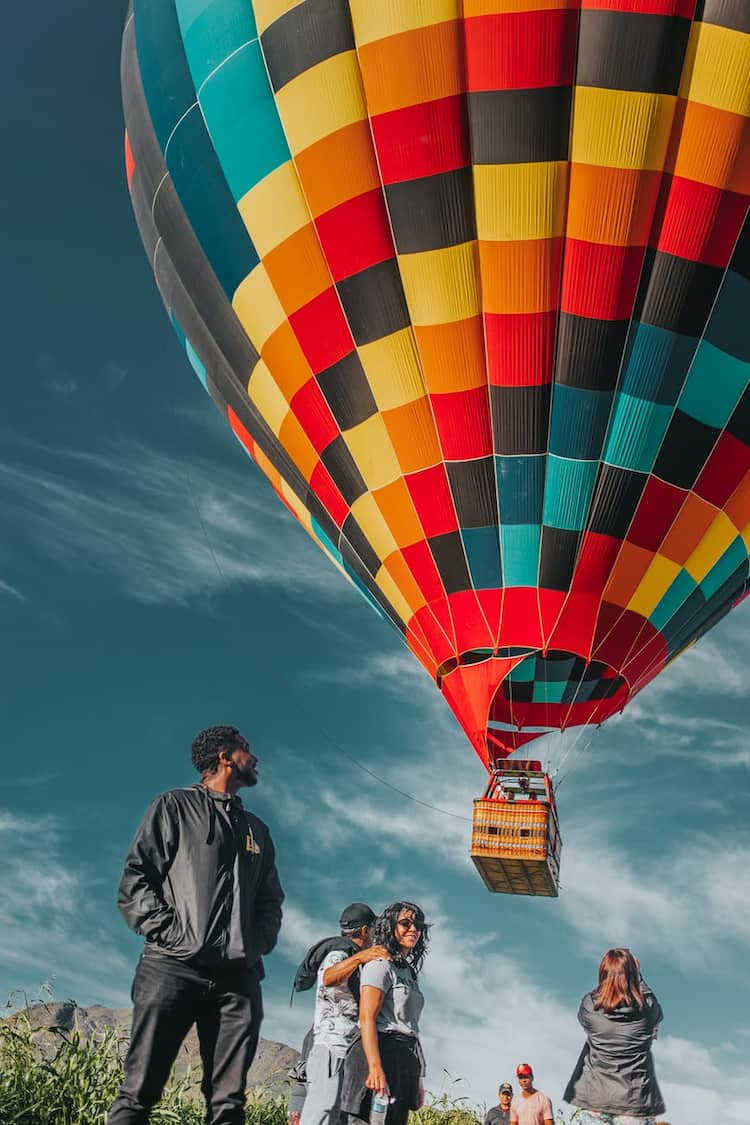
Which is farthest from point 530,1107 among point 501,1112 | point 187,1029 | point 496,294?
point 496,294

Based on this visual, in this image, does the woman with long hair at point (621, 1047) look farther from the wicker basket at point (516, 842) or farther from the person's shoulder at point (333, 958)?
the wicker basket at point (516, 842)

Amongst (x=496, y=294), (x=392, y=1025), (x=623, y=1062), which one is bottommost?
(x=392, y=1025)

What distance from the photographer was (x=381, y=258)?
971 centimetres

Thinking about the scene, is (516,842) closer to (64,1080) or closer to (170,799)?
(64,1080)

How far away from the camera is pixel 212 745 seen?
3730mm

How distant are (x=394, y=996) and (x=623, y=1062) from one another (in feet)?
3.83

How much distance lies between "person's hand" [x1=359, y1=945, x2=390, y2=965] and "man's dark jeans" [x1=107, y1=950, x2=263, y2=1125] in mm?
848

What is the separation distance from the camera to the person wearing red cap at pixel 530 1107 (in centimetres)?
708

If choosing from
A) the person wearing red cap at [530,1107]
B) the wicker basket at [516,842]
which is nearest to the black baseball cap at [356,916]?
the person wearing red cap at [530,1107]

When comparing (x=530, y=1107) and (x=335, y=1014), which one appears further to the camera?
(x=530, y=1107)

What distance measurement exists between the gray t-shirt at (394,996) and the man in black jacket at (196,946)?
73 centimetres

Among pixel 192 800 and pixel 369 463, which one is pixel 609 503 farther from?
pixel 192 800

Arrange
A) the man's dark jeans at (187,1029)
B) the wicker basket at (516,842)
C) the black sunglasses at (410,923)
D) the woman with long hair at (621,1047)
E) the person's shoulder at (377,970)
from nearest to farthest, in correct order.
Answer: the man's dark jeans at (187,1029) < the person's shoulder at (377,970) < the black sunglasses at (410,923) < the woman with long hair at (621,1047) < the wicker basket at (516,842)

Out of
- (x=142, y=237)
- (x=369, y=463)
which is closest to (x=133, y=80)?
(x=142, y=237)
